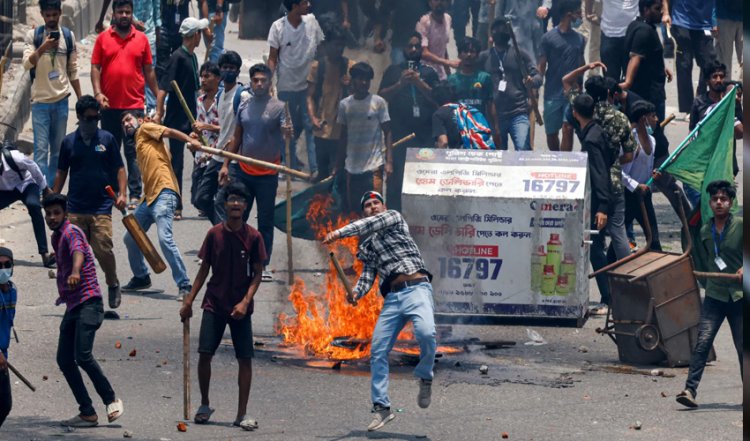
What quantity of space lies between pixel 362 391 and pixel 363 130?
3.87 m

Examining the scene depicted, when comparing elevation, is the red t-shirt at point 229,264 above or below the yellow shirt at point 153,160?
below

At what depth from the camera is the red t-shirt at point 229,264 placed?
9273 mm

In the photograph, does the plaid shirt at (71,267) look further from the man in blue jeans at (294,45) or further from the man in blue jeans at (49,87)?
the man in blue jeans at (294,45)

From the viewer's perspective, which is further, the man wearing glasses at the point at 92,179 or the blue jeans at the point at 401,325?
the man wearing glasses at the point at 92,179

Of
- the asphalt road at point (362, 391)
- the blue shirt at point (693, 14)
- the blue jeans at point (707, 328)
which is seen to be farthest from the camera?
the blue shirt at point (693, 14)

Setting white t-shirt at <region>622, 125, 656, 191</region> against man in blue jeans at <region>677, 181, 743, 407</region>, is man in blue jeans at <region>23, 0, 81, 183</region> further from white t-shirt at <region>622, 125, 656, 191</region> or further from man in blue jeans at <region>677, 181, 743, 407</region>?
man in blue jeans at <region>677, 181, 743, 407</region>

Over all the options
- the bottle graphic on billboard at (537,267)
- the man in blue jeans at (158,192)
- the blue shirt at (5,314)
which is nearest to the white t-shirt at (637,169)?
the bottle graphic on billboard at (537,267)

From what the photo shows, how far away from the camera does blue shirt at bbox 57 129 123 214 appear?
39.8ft

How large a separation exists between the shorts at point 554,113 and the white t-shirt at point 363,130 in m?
2.86

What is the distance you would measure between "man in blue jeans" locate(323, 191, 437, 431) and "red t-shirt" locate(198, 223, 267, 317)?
1.64 ft

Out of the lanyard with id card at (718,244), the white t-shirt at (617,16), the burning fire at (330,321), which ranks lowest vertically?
the burning fire at (330,321)

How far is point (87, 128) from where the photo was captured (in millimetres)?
12117

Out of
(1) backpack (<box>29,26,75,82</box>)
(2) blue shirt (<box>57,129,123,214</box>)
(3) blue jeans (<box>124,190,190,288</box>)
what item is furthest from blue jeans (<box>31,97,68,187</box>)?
(2) blue shirt (<box>57,129,123,214</box>)

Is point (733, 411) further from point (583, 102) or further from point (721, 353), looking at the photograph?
point (583, 102)
